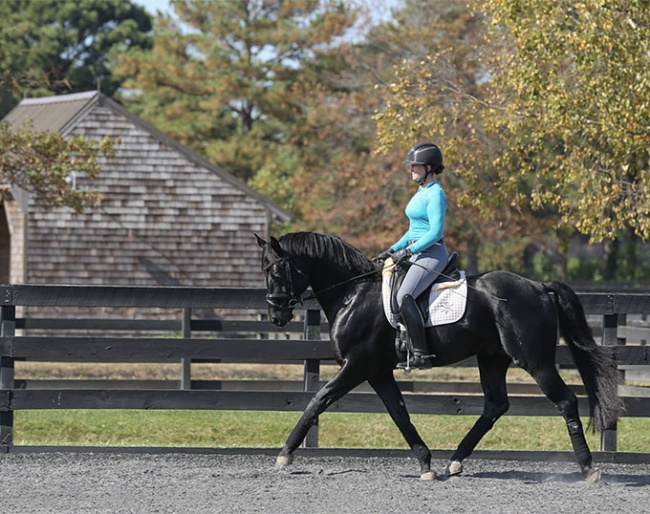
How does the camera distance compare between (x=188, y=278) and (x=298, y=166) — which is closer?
(x=188, y=278)

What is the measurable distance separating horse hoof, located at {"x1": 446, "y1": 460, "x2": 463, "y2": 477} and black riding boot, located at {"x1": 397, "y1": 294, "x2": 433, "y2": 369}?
0.86 m

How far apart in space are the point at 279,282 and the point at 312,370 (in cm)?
150

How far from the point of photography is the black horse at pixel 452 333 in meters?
8.91

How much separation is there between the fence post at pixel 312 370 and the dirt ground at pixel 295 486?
0.21 meters

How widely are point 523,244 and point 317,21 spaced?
15.1 metres

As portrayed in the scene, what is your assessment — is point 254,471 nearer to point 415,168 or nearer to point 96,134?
point 415,168

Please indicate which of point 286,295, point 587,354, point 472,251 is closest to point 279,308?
point 286,295

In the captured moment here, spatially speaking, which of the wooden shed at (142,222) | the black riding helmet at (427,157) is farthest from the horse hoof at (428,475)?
the wooden shed at (142,222)

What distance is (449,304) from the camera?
351 inches

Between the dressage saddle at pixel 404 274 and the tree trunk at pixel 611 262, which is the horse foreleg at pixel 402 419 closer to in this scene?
the dressage saddle at pixel 404 274

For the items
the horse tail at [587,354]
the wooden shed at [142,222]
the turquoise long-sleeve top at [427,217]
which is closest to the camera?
the turquoise long-sleeve top at [427,217]

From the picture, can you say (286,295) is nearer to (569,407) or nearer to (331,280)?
(331,280)

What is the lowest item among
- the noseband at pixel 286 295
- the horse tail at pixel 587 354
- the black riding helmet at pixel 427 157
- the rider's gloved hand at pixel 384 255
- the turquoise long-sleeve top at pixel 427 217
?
the horse tail at pixel 587 354

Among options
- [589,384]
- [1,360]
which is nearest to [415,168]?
[589,384]
